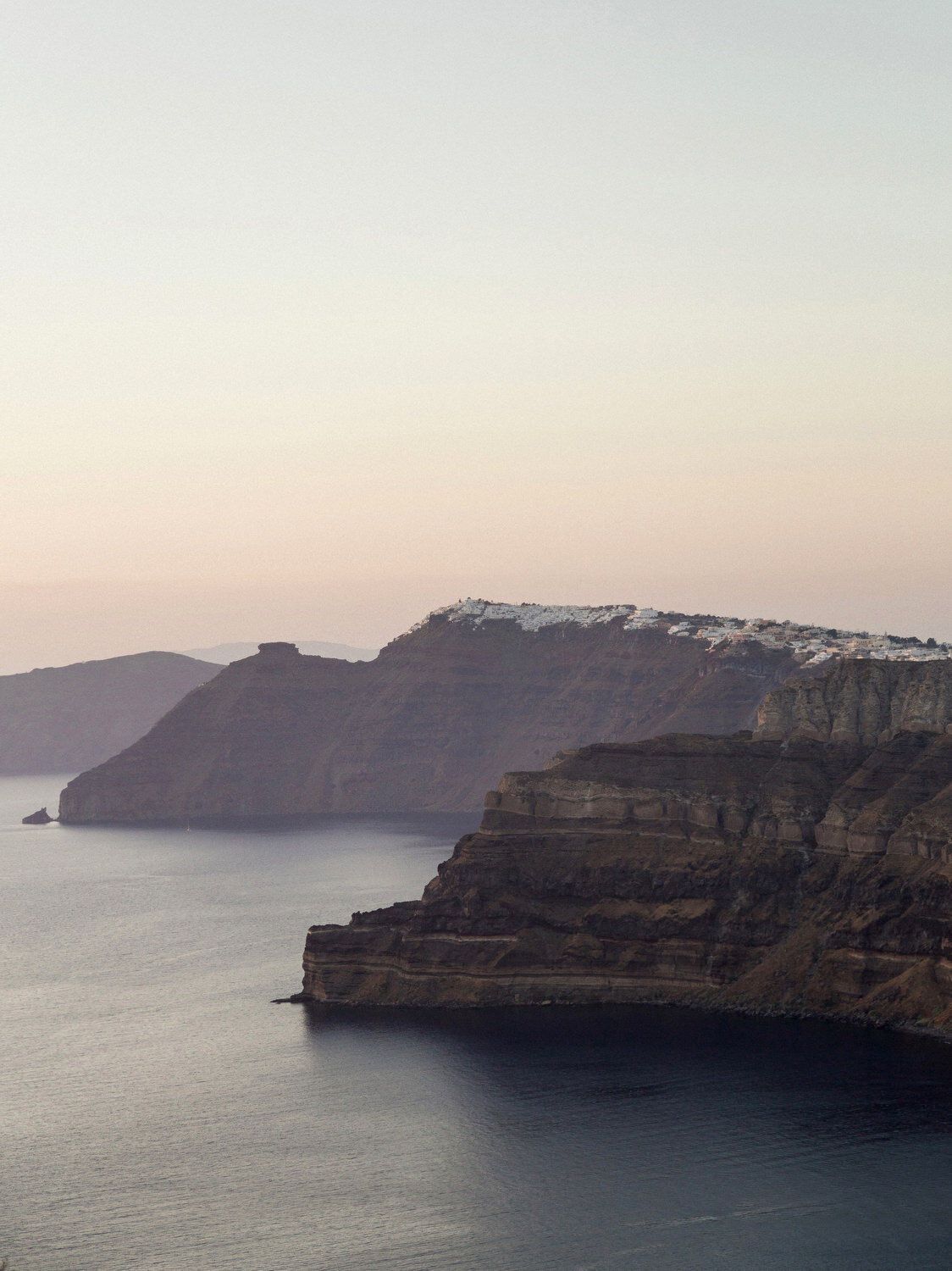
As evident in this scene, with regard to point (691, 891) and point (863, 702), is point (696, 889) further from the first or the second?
point (863, 702)

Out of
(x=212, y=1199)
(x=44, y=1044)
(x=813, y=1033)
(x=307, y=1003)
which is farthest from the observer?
(x=307, y=1003)

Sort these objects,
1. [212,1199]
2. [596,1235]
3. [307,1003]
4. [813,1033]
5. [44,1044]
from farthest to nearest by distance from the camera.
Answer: [307,1003] → [44,1044] → [813,1033] → [212,1199] → [596,1235]

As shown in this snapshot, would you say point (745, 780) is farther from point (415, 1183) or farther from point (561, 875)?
point (415, 1183)

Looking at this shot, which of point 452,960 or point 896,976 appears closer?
point 896,976

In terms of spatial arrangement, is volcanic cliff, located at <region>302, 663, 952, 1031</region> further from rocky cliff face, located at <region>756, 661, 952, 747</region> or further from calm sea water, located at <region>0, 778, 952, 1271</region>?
calm sea water, located at <region>0, 778, 952, 1271</region>

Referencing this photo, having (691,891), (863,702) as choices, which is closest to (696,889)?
(691,891)

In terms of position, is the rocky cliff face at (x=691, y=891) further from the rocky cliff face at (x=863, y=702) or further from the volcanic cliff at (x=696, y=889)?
the rocky cliff face at (x=863, y=702)

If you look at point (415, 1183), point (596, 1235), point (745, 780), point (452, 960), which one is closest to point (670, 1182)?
point (596, 1235)
